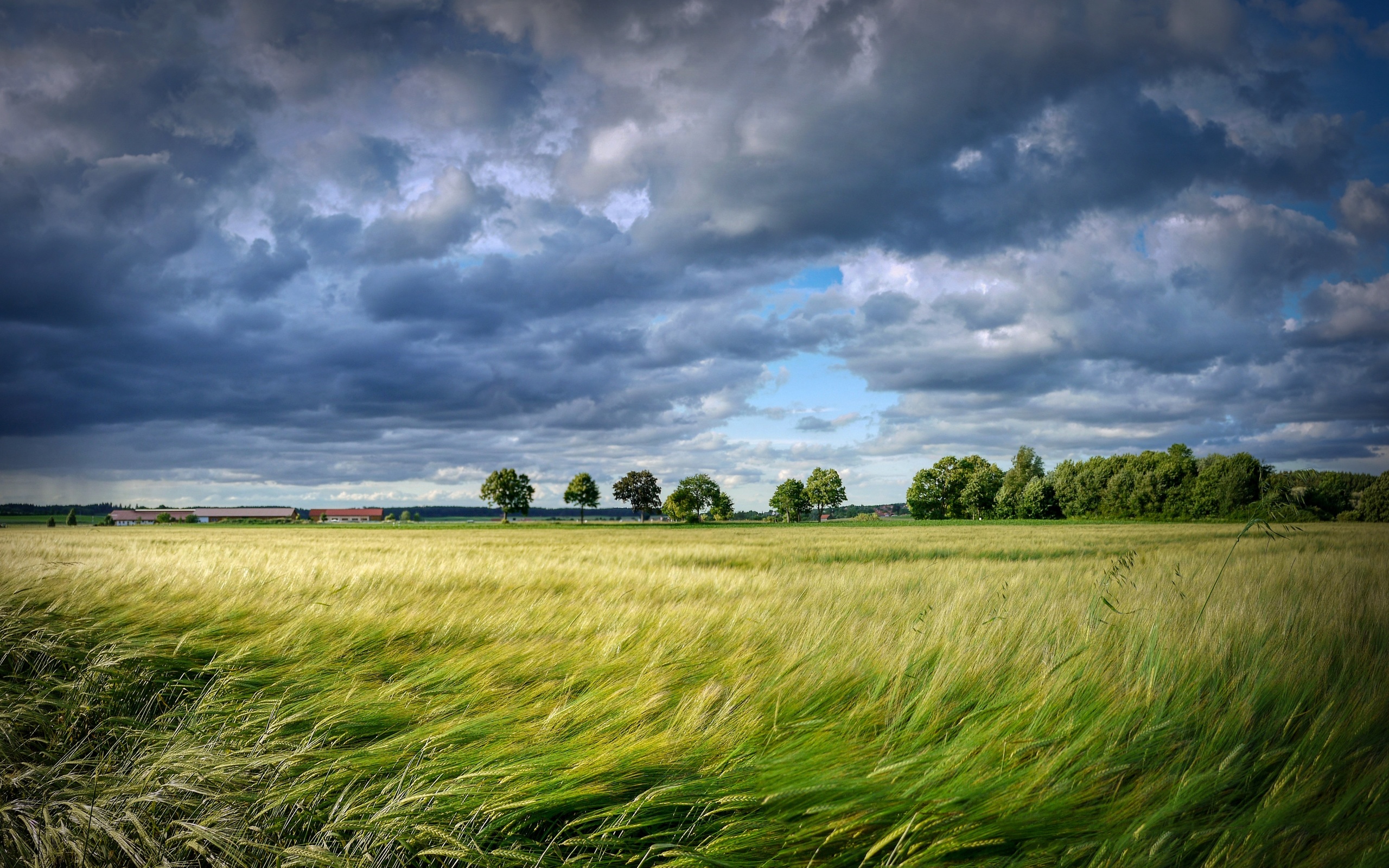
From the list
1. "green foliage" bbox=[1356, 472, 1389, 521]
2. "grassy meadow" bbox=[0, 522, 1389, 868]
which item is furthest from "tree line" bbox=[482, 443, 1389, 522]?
"grassy meadow" bbox=[0, 522, 1389, 868]

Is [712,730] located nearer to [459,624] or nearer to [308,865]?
[308,865]

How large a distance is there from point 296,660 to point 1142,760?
472cm

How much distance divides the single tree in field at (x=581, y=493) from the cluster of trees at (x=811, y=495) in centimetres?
3661

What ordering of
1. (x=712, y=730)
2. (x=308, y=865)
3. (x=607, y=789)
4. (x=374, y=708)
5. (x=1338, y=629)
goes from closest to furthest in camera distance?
(x=308, y=865) < (x=607, y=789) < (x=712, y=730) < (x=374, y=708) < (x=1338, y=629)

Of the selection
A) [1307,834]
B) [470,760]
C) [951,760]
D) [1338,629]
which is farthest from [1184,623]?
[470,760]

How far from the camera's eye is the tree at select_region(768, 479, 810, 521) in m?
117

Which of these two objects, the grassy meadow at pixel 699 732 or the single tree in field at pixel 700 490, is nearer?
the grassy meadow at pixel 699 732

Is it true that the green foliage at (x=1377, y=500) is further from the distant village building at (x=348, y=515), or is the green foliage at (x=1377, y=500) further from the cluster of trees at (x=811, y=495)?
the distant village building at (x=348, y=515)

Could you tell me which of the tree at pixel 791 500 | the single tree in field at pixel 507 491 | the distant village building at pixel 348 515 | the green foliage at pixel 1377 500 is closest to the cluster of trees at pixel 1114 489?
the green foliage at pixel 1377 500

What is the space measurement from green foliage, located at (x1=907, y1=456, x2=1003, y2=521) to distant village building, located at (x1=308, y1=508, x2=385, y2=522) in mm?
113156

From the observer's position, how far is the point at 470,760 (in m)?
2.25

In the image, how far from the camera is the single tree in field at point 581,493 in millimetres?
110688

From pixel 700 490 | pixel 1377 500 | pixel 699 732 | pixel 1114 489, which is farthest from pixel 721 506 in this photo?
pixel 699 732

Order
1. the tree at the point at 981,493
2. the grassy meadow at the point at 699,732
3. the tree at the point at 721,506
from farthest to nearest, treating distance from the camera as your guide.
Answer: the tree at the point at 721,506 < the tree at the point at 981,493 < the grassy meadow at the point at 699,732
